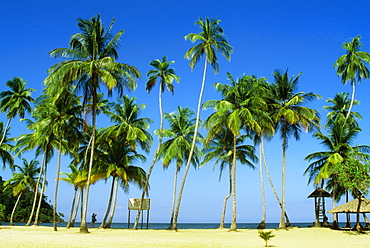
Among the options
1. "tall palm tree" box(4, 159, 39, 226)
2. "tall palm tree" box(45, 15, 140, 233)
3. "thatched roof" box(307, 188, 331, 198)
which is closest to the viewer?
"tall palm tree" box(45, 15, 140, 233)

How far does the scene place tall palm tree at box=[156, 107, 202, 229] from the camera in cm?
3391

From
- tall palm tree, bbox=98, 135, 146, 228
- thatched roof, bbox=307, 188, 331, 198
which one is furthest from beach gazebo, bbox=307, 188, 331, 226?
tall palm tree, bbox=98, 135, 146, 228

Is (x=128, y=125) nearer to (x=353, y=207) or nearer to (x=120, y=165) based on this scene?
(x=120, y=165)

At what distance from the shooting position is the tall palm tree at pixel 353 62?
35.7 metres

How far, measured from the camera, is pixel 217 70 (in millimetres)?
30281

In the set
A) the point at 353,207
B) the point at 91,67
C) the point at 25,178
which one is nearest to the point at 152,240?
the point at 91,67

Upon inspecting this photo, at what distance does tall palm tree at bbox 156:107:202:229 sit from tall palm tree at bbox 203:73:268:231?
379 centimetres

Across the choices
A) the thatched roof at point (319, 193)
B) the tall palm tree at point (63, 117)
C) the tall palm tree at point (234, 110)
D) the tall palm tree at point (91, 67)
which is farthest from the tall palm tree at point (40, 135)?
the thatched roof at point (319, 193)

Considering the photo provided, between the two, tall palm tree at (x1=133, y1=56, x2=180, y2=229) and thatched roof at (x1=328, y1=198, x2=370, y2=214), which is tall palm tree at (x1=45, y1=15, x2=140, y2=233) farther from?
thatched roof at (x1=328, y1=198, x2=370, y2=214)

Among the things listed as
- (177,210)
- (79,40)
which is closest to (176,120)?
(177,210)

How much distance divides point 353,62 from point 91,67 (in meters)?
25.1

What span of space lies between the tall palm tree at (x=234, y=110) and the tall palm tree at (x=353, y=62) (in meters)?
11.7

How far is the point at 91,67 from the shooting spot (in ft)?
76.2

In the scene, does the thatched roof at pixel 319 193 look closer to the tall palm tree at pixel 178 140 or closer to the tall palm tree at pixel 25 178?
the tall palm tree at pixel 178 140
